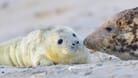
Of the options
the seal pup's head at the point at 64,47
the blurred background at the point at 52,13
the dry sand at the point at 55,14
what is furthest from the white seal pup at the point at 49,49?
the blurred background at the point at 52,13

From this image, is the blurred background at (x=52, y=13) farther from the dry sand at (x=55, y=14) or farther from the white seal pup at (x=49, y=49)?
the white seal pup at (x=49, y=49)

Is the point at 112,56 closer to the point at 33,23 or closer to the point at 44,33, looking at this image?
the point at 44,33

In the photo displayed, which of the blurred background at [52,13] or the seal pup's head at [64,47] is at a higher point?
the blurred background at [52,13]

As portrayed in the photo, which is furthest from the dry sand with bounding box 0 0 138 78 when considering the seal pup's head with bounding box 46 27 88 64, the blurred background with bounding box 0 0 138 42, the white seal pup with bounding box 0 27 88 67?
the seal pup's head with bounding box 46 27 88 64

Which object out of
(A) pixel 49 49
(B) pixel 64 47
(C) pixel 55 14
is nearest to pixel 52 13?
(C) pixel 55 14

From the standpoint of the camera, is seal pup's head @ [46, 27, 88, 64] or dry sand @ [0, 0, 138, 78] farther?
dry sand @ [0, 0, 138, 78]

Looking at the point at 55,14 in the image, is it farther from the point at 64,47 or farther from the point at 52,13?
the point at 64,47

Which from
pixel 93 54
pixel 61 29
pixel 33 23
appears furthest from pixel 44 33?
pixel 33 23

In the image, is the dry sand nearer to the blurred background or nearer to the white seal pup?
the blurred background
